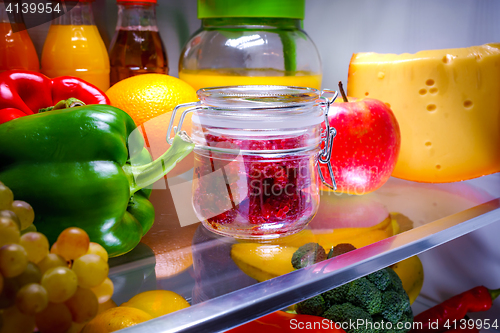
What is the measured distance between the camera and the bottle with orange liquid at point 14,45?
25.6 inches

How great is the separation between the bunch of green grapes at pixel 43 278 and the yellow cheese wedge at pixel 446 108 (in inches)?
23.9

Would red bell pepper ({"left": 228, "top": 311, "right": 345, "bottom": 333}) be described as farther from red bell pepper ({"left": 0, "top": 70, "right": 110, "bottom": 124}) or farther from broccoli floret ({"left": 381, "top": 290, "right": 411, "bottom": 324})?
red bell pepper ({"left": 0, "top": 70, "right": 110, "bottom": 124})

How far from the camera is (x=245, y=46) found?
78 centimetres

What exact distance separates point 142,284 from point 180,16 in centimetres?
66

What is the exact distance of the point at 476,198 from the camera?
A: 0.66m

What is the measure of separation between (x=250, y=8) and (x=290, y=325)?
1.80 ft

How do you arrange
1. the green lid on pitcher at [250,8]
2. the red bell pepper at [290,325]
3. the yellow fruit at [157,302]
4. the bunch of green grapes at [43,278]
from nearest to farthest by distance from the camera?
the bunch of green grapes at [43,278], the yellow fruit at [157,302], the red bell pepper at [290,325], the green lid on pitcher at [250,8]

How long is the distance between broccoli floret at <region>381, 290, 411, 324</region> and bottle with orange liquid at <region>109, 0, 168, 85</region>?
0.57m

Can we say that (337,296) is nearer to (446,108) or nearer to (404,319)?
(404,319)

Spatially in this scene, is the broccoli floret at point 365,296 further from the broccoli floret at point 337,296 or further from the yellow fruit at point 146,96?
the yellow fruit at point 146,96

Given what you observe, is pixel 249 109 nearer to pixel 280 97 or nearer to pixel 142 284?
pixel 280 97

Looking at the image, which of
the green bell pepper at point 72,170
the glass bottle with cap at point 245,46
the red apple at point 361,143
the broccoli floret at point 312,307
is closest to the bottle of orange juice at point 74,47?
the glass bottle with cap at point 245,46

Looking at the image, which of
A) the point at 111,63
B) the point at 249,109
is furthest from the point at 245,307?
the point at 111,63

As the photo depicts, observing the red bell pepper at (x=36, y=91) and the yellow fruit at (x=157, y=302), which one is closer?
the yellow fruit at (x=157, y=302)
